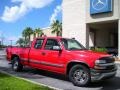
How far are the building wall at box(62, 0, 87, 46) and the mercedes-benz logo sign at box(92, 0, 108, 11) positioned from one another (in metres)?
3.08

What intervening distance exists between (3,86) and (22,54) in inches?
171

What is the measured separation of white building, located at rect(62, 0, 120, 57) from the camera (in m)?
31.9

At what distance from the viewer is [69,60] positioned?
10688 millimetres

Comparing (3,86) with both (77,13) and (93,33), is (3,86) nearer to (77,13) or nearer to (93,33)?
(77,13)

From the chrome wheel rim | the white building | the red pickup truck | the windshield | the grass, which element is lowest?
the grass

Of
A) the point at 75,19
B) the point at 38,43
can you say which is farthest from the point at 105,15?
the point at 38,43

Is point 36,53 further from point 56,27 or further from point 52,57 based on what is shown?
point 56,27

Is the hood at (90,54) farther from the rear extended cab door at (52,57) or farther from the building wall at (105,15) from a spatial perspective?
the building wall at (105,15)

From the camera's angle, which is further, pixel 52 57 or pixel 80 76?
pixel 52 57

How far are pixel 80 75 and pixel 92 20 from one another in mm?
24416

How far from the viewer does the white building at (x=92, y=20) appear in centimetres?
3188

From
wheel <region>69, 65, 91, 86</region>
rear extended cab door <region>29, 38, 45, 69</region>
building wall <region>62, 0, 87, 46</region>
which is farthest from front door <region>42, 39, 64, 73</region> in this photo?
building wall <region>62, 0, 87, 46</region>

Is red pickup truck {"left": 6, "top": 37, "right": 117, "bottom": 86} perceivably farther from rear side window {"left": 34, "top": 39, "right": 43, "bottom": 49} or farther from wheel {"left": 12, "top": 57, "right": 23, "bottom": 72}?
wheel {"left": 12, "top": 57, "right": 23, "bottom": 72}

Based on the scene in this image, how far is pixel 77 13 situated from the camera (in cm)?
3769
